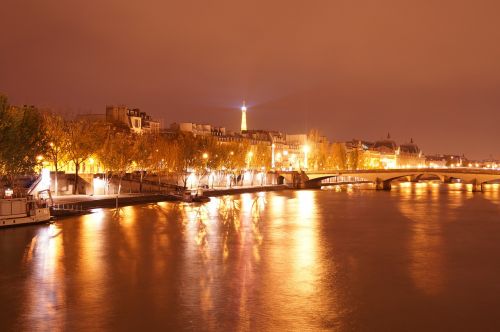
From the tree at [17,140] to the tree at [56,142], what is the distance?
5675mm

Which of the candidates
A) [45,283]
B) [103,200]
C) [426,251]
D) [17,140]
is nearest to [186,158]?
[103,200]

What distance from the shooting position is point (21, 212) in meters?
34.3

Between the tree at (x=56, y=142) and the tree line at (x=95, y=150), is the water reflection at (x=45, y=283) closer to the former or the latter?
the tree line at (x=95, y=150)

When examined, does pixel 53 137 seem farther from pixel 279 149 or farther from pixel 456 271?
pixel 279 149

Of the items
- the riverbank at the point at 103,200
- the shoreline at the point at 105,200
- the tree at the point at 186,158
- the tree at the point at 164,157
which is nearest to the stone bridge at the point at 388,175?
the tree at the point at 186,158

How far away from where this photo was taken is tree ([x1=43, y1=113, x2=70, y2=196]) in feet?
169

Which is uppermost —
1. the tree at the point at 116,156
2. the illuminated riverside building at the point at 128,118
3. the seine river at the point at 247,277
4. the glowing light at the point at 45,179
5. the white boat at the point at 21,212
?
the illuminated riverside building at the point at 128,118

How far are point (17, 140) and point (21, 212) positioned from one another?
7.68 meters

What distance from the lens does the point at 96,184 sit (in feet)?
188

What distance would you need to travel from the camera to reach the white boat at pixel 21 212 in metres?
33.3

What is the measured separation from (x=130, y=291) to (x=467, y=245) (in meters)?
18.7

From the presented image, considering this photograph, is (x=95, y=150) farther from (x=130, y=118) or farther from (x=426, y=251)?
(x=130, y=118)

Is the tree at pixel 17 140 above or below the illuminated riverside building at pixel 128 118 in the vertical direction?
below

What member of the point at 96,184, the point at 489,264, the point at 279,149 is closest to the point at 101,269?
the point at 489,264
